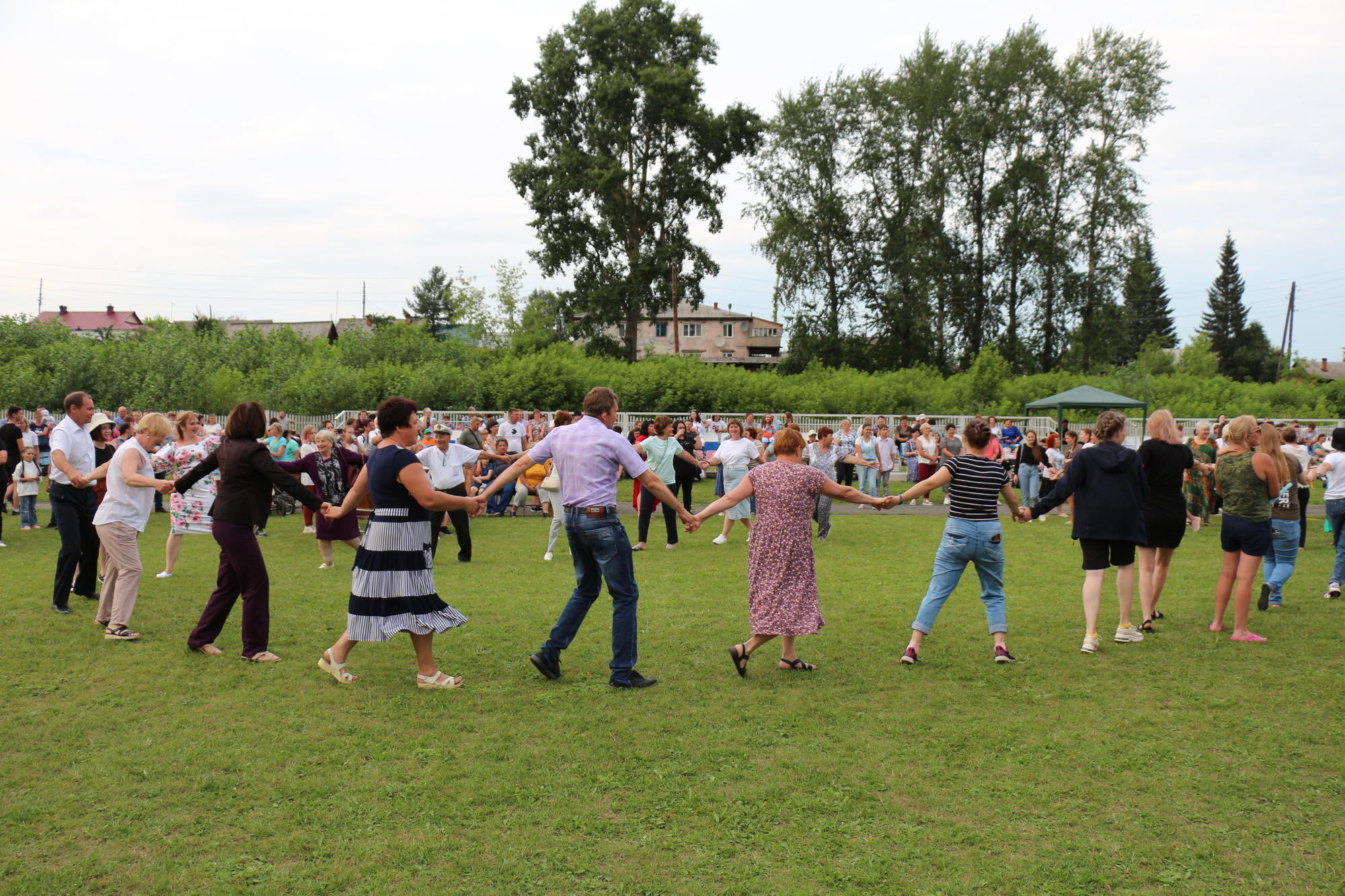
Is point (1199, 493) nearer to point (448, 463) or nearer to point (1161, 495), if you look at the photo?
point (1161, 495)

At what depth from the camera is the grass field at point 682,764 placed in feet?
11.8

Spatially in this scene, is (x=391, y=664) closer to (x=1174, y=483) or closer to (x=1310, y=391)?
(x=1174, y=483)

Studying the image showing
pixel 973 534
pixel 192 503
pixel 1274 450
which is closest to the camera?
pixel 973 534

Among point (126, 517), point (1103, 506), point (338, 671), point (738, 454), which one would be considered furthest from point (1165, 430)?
point (126, 517)

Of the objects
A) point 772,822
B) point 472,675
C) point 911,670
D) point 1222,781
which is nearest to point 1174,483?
point 911,670

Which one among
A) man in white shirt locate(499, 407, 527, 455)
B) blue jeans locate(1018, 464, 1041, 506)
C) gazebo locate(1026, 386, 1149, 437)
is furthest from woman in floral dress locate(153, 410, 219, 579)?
gazebo locate(1026, 386, 1149, 437)

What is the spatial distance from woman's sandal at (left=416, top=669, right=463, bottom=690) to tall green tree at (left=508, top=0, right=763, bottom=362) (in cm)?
3329

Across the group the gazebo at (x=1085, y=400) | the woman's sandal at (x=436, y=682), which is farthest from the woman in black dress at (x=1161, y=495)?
the gazebo at (x=1085, y=400)

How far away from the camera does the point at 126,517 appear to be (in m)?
7.19

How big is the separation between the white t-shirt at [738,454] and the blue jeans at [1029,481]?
25.2 ft

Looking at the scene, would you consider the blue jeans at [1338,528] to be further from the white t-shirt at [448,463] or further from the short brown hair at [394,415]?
the white t-shirt at [448,463]

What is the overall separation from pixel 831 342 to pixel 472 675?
1536 inches

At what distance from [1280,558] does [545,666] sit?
23.8 feet

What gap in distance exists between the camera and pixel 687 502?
1519 centimetres
